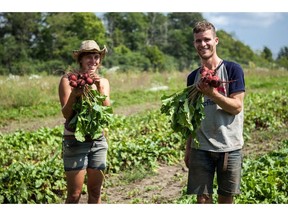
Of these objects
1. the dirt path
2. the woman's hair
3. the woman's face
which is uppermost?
the woman's hair

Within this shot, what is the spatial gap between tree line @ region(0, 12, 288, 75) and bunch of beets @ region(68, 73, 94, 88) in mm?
10989

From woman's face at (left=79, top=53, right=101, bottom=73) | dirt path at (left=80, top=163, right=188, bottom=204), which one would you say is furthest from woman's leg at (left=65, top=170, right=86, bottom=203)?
dirt path at (left=80, top=163, right=188, bottom=204)

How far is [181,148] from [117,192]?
179cm

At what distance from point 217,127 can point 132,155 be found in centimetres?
277

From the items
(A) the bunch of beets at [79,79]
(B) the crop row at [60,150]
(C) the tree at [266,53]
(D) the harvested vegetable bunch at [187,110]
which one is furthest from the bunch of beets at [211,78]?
(C) the tree at [266,53]

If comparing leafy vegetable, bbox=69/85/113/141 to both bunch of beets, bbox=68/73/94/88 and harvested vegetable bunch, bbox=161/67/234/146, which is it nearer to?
bunch of beets, bbox=68/73/94/88

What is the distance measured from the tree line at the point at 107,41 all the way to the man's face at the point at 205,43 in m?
11.0

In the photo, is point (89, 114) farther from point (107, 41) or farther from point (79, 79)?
point (107, 41)

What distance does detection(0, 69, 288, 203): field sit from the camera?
384 cm

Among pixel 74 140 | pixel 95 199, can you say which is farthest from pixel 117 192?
pixel 74 140

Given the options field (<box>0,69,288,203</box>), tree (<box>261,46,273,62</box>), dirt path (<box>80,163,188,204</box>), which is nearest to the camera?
field (<box>0,69,288,203</box>)

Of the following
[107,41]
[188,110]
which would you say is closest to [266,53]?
[107,41]

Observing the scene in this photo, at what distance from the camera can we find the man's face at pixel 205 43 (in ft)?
7.72

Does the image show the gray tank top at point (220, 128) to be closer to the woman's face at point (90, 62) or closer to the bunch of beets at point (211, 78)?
the bunch of beets at point (211, 78)
